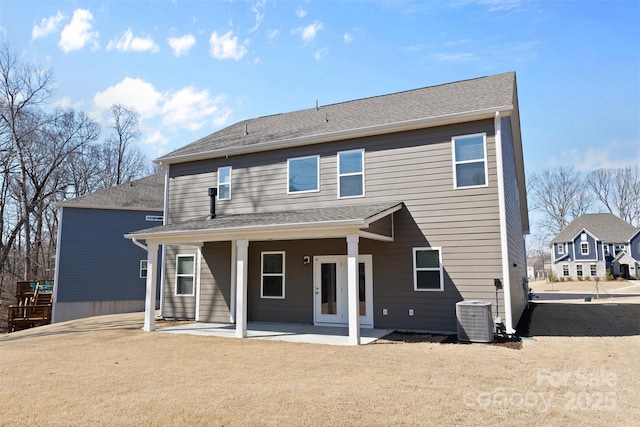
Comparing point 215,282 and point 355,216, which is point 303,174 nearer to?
point 355,216

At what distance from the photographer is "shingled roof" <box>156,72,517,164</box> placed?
33.0 ft

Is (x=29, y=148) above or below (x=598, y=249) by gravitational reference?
above

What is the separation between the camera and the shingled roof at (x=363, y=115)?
396 inches

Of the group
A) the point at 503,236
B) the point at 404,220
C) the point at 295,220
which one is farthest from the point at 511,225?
the point at 295,220

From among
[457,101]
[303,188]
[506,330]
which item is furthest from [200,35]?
[506,330]

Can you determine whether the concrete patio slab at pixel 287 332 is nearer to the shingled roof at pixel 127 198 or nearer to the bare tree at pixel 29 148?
the shingled roof at pixel 127 198

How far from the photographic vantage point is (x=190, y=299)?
13.0m

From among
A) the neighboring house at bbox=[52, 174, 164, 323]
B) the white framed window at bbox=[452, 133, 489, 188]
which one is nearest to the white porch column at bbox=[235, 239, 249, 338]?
the white framed window at bbox=[452, 133, 489, 188]

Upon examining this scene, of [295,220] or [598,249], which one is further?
[598,249]

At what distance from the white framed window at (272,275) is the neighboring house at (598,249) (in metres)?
36.9

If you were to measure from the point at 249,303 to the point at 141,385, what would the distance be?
658cm

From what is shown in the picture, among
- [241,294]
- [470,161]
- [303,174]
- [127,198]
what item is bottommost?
[241,294]

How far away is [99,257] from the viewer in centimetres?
1856

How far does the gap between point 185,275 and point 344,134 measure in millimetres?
7024
